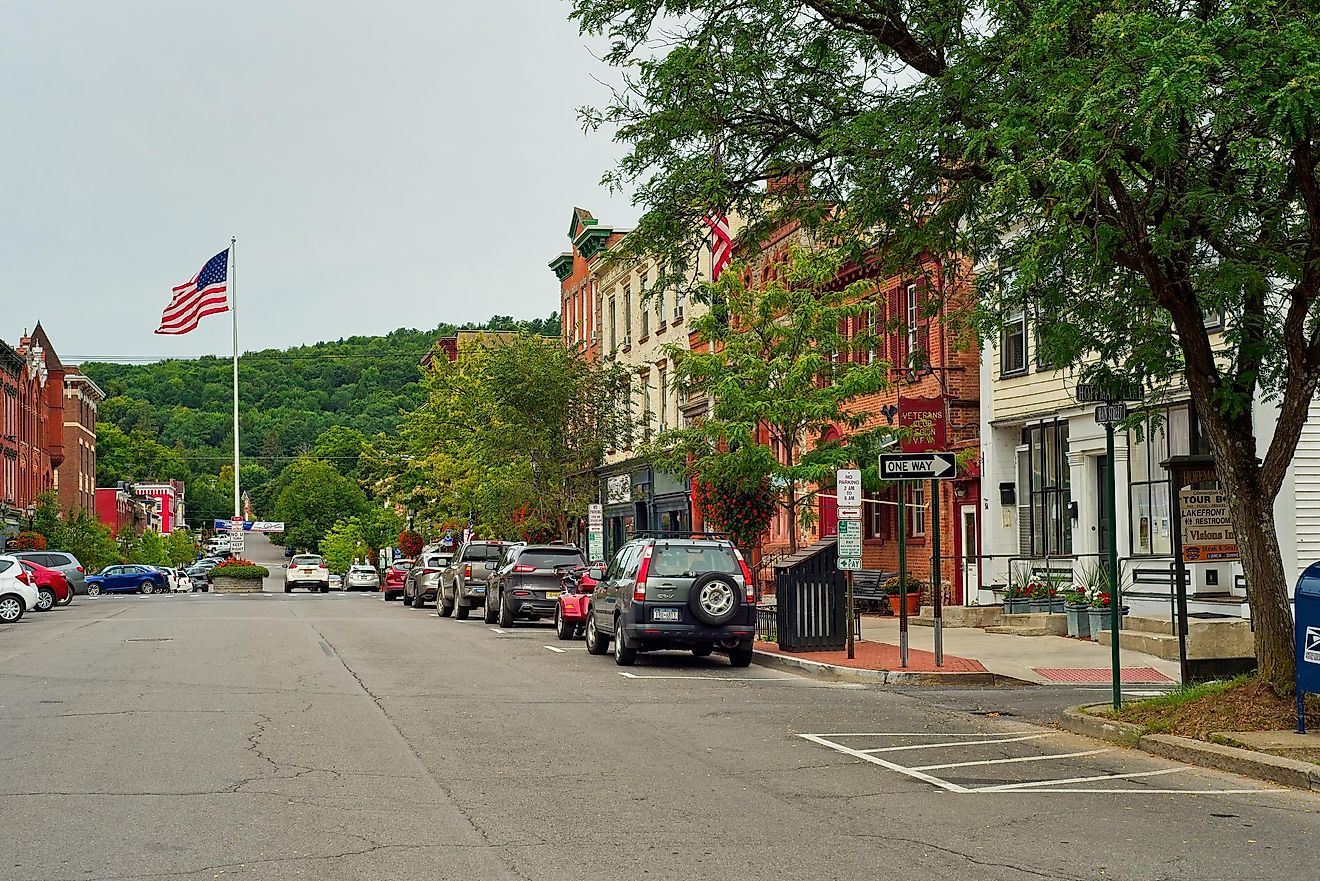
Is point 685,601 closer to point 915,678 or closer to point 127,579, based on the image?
point 915,678

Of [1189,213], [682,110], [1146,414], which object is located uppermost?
[682,110]

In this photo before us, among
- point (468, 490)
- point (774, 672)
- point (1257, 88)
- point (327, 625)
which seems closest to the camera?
point (1257, 88)

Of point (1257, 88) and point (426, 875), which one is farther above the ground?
point (1257, 88)

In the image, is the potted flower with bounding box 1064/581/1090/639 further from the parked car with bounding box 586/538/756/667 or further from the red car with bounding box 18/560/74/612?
the red car with bounding box 18/560/74/612

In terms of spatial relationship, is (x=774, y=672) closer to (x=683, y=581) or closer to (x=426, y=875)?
(x=683, y=581)

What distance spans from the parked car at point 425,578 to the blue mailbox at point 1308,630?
117 ft

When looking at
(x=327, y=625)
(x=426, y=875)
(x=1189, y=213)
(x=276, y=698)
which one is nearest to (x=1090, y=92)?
(x=1189, y=213)

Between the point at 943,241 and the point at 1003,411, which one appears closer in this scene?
the point at 943,241

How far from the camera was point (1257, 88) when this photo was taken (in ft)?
33.9

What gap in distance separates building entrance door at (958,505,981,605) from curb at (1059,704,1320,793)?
17432mm

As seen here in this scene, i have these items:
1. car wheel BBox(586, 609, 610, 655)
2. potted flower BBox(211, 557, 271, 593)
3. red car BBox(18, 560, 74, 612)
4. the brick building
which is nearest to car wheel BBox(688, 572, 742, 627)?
car wheel BBox(586, 609, 610, 655)

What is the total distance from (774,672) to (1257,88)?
1166cm

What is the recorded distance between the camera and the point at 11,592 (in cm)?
3647

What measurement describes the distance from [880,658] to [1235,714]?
843cm
